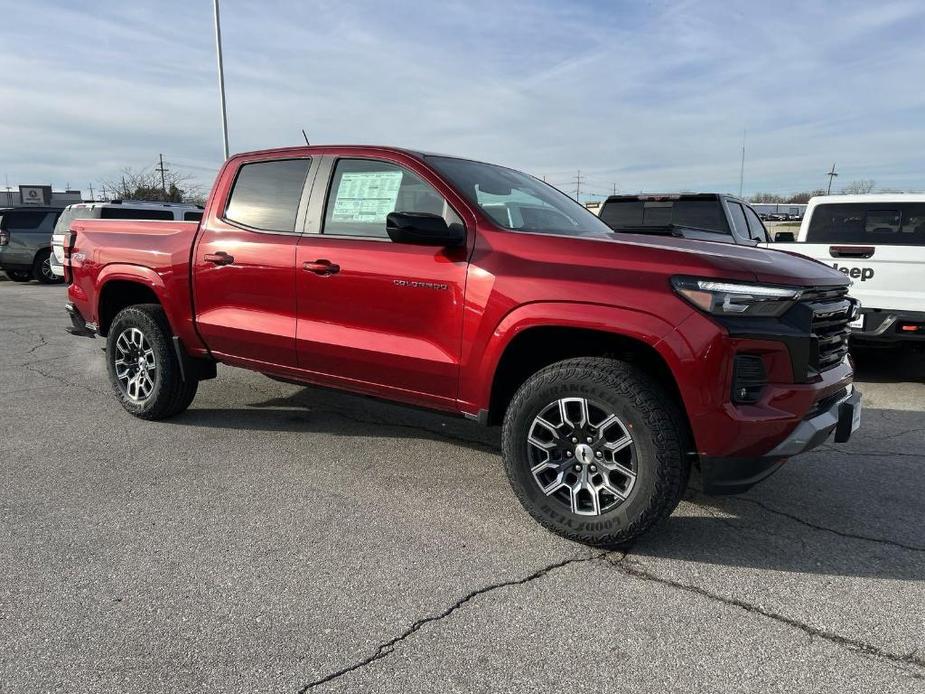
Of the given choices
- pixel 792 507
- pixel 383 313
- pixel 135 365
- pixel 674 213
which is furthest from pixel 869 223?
pixel 135 365

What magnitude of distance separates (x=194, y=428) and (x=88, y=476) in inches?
39.6

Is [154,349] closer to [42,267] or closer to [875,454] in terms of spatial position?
[875,454]

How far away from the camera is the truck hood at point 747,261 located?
2.94 metres

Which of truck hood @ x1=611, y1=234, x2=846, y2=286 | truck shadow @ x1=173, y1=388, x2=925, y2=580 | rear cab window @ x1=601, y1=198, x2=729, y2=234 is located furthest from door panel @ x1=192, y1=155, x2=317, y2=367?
rear cab window @ x1=601, y1=198, x2=729, y2=234

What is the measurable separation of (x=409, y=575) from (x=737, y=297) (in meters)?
1.80

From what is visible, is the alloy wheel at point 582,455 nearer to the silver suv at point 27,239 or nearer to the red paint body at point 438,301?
the red paint body at point 438,301

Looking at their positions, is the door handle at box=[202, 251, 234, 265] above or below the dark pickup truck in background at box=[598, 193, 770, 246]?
below

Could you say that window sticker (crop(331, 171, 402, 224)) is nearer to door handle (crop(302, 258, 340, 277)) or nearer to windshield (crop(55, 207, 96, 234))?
door handle (crop(302, 258, 340, 277))

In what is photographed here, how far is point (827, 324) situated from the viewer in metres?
3.18

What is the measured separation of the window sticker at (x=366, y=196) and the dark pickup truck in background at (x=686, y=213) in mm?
4654

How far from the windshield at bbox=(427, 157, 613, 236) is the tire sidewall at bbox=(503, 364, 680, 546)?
91 centimetres

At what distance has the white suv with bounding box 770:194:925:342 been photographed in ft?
20.7

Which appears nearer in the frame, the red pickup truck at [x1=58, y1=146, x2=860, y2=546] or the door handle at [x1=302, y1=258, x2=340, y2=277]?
the red pickup truck at [x1=58, y1=146, x2=860, y2=546]

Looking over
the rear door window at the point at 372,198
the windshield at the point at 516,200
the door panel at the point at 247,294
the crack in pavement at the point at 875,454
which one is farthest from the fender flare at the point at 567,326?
the crack in pavement at the point at 875,454
